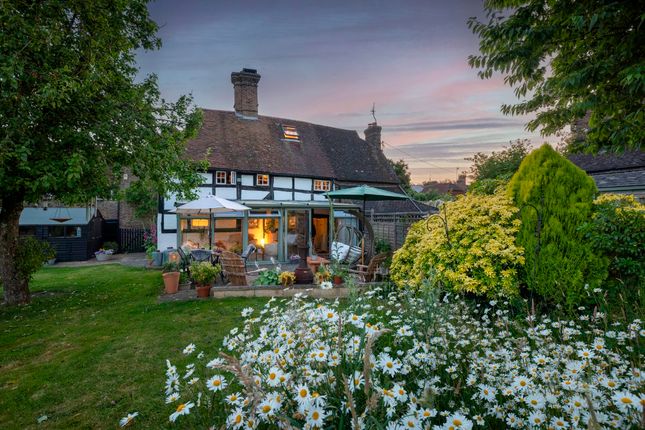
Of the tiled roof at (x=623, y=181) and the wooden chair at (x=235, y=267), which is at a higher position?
the tiled roof at (x=623, y=181)

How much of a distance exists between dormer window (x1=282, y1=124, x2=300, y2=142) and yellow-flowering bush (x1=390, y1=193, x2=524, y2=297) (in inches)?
538

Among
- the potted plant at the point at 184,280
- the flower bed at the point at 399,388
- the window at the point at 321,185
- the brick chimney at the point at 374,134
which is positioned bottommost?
the potted plant at the point at 184,280

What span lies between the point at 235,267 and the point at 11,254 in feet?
16.5

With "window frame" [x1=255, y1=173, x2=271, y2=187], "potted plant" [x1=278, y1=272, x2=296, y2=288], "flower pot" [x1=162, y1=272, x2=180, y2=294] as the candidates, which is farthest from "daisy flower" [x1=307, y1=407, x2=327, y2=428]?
"window frame" [x1=255, y1=173, x2=271, y2=187]

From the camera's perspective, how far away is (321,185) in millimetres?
16562

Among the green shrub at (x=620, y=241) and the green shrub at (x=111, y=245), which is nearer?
the green shrub at (x=620, y=241)

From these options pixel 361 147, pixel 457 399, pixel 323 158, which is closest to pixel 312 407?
pixel 457 399

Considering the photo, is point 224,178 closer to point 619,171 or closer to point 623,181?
point 623,181

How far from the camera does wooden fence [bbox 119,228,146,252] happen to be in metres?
18.1

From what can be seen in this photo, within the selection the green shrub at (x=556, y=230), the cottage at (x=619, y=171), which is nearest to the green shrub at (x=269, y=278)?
the green shrub at (x=556, y=230)

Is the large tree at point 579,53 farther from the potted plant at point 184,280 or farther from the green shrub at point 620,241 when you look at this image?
the potted plant at point 184,280

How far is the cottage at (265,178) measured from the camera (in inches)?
526

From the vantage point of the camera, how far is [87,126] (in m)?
6.57

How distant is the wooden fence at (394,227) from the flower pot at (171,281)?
6.90 meters
